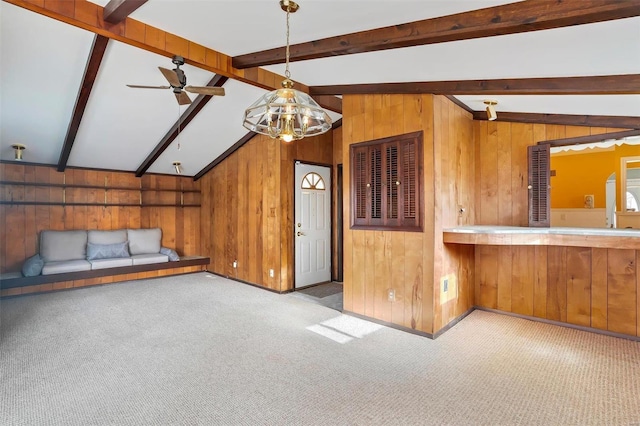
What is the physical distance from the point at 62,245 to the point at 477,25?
7111 mm

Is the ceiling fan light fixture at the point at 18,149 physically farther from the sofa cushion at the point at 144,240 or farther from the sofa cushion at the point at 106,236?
the sofa cushion at the point at 144,240

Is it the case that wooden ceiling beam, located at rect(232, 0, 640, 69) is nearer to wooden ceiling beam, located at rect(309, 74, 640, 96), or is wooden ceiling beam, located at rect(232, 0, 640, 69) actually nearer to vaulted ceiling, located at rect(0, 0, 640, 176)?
vaulted ceiling, located at rect(0, 0, 640, 176)

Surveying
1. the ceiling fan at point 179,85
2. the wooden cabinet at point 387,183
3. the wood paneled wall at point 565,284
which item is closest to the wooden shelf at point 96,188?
the ceiling fan at point 179,85

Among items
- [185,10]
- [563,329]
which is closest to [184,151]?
[185,10]

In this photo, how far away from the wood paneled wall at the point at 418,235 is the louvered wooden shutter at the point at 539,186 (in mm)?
684

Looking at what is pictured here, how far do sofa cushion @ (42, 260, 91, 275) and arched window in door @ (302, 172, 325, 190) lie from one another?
417 cm

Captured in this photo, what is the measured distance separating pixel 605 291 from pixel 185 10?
Result: 5.11 m

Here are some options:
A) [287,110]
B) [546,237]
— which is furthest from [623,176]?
[287,110]

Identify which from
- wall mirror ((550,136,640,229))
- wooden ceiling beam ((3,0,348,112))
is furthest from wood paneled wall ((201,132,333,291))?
wall mirror ((550,136,640,229))

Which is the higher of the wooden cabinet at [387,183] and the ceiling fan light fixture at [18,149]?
the ceiling fan light fixture at [18,149]

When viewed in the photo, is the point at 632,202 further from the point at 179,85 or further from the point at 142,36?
the point at 142,36

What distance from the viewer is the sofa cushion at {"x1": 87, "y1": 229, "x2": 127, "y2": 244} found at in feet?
20.2

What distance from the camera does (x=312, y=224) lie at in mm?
5926

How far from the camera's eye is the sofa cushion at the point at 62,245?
18.7ft
